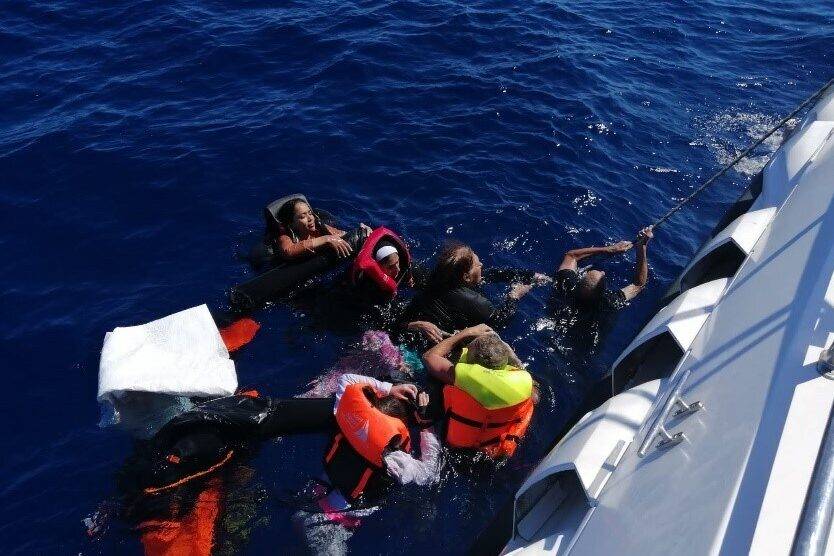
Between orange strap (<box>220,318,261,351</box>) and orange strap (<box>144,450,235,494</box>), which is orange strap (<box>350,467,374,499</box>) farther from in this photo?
orange strap (<box>220,318,261,351</box>)

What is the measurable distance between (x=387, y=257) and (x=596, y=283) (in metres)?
2.25

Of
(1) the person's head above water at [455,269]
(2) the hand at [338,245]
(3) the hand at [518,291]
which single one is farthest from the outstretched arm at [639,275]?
(2) the hand at [338,245]

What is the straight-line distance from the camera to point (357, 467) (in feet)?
16.5

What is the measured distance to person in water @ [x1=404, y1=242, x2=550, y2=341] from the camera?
20.8ft

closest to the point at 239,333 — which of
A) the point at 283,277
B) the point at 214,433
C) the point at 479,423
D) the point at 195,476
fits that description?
the point at 283,277

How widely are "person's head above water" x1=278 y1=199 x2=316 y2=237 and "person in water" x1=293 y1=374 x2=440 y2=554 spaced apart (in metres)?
2.74

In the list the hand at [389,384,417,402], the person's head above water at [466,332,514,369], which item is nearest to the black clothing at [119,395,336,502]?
the hand at [389,384,417,402]

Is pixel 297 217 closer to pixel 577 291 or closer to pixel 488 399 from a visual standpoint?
pixel 577 291

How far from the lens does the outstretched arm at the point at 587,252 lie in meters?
7.29

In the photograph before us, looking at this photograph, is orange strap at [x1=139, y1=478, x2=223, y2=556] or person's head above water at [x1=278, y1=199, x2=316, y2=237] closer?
orange strap at [x1=139, y1=478, x2=223, y2=556]

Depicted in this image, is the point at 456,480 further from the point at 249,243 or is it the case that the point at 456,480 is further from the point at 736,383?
the point at 249,243

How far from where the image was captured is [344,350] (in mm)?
6727

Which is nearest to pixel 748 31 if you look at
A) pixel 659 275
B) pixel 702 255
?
pixel 659 275

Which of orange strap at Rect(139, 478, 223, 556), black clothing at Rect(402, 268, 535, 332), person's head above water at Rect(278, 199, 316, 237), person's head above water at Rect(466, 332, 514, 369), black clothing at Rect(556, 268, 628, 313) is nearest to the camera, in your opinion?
orange strap at Rect(139, 478, 223, 556)
